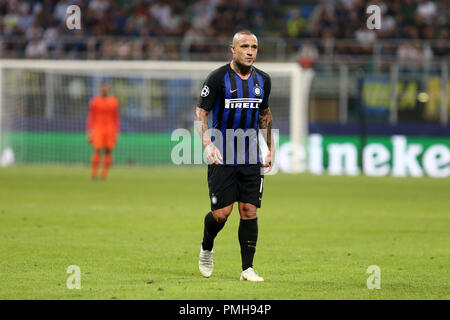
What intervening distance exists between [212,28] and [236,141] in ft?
74.3

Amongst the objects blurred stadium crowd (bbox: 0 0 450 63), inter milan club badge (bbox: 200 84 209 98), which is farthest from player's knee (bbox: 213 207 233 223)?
blurred stadium crowd (bbox: 0 0 450 63)

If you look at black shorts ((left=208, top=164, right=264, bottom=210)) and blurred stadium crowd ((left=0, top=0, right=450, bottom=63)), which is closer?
black shorts ((left=208, top=164, right=264, bottom=210))

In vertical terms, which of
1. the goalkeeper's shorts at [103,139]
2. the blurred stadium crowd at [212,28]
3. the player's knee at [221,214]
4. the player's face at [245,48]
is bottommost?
the player's knee at [221,214]

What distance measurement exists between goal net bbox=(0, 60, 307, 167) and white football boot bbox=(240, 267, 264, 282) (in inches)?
705

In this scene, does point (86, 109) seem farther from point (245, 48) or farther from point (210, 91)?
point (245, 48)

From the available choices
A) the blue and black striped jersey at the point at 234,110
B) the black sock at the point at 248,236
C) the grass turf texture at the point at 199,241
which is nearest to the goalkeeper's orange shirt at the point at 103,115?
the grass turf texture at the point at 199,241

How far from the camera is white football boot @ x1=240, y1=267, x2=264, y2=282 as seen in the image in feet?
26.5

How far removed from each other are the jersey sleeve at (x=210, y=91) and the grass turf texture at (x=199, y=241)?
157 centimetres

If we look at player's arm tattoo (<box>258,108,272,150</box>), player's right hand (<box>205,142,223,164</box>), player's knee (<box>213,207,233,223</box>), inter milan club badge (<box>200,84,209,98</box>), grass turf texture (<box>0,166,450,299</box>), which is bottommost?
grass turf texture (<box>0,166,450,299</box>)

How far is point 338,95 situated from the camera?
26062 millimetres

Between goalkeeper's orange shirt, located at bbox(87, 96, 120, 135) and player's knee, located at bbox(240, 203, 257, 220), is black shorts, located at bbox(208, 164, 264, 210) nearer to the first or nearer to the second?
player's knee, located at bbox(240, 203, 257, 220)

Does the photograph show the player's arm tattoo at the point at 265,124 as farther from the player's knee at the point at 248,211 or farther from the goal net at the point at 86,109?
the goal net at the point at 86,109

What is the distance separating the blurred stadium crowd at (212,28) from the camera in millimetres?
27953

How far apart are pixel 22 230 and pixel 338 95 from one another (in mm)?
15313
